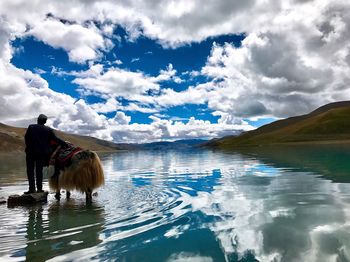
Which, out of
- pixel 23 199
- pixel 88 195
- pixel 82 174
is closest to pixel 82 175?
pixel 82 174

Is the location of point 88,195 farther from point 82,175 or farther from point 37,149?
point 37,149

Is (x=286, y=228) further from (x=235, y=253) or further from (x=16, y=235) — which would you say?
(x=16, y=235)

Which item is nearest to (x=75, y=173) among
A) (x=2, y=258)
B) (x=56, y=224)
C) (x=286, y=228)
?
(x=56, y=224)

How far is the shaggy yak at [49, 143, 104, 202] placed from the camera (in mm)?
12781

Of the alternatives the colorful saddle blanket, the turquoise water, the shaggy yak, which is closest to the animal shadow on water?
the shaggy yak

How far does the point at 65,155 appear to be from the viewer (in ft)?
43.4

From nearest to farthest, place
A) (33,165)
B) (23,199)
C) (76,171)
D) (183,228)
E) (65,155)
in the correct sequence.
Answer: (183,228)
(23,199)
(76,171)
(65,155)
(33,165)

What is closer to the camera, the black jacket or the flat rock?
the flat rock

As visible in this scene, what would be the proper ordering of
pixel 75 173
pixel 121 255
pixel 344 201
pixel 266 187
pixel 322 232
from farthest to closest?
pixel 266 187 < pixel 75 173 < pixel 344 201 < pixel 322 232 < pixel 121 255

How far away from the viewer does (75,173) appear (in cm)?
1283

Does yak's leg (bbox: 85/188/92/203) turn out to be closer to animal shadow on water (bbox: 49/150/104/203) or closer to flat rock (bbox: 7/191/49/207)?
animal shadow on water (bbox: 49/150/104/203)

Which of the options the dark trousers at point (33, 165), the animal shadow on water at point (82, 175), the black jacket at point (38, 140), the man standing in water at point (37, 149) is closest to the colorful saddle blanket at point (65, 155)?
the animal shadow on water at point (82, 175)

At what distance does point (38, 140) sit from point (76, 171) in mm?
2082

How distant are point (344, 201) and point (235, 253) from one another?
6.77m
